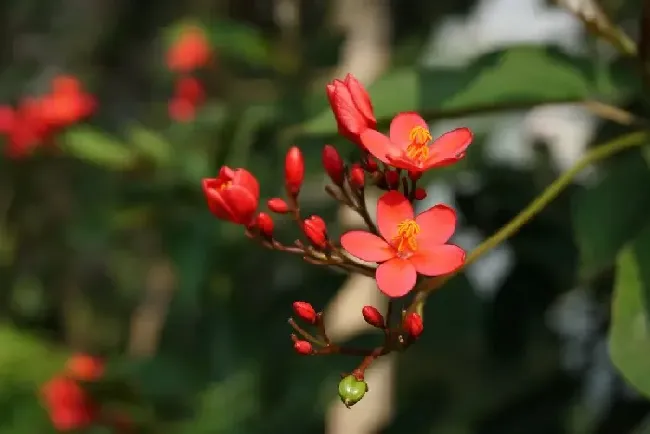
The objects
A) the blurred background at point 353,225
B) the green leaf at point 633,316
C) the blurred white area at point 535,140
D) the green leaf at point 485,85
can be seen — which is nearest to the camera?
the green leaf at point 633,316

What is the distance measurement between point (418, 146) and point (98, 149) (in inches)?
34.1

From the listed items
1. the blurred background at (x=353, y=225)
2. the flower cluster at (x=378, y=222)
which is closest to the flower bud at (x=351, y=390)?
the flower cluster at (x=378, y=222)

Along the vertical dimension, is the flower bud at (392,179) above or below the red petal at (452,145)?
below

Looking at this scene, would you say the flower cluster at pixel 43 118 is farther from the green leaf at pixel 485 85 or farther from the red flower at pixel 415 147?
the red flower at pixel 415 147

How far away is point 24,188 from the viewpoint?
1.54 m

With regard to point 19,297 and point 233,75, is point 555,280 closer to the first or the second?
point 233,75

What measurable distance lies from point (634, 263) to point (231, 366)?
2.04 feet

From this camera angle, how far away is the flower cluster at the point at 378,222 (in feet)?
1.16

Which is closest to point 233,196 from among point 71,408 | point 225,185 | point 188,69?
point 225,185

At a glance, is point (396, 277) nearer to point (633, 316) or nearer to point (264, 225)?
point (264, 225)

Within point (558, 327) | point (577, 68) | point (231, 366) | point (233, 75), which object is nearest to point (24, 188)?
point (233, 75)

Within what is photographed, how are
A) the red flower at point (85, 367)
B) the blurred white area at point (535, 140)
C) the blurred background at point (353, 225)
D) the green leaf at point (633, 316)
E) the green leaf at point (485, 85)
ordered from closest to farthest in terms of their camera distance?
1. the green leaf at point (633, 316)
2. the green leaf at point (485, 85)
3. the blurred background at point (353, 225)
4. the blurred white area at point (535, 140)
5. the red flower at point (85, 367)

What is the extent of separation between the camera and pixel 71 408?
1.17 meters

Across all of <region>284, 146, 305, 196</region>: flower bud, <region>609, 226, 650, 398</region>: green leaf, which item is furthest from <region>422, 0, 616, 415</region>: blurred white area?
<region>284, 146, 305, 196</region>: flower bud
